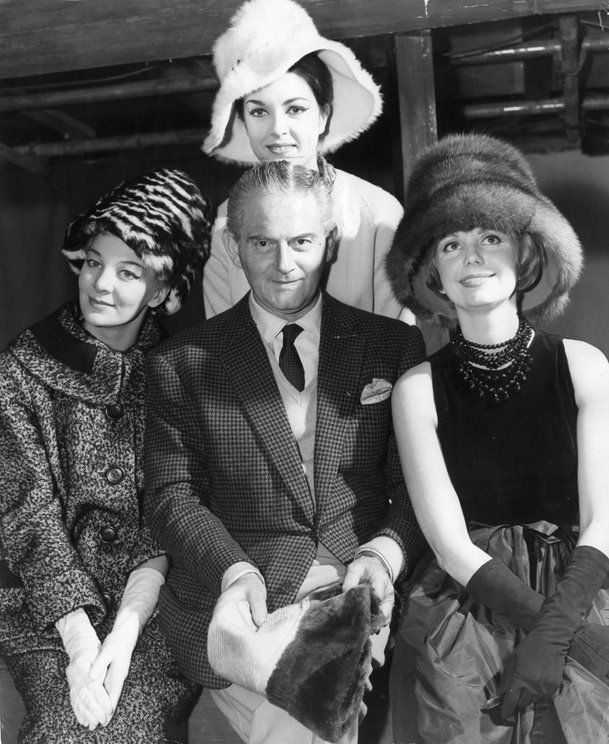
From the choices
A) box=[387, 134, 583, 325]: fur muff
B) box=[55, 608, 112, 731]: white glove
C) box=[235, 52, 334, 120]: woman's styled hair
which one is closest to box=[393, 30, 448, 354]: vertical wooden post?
box=[235, 52, 334, 120]: woman's styled hair

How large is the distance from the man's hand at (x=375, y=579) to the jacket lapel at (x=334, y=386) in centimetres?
17

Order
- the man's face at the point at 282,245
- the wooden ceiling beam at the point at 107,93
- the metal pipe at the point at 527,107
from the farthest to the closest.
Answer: the metal pipe at the point at 527,107 → the wooden ceiling beam at the point at 107,93 → the man's face at the point at 282,245

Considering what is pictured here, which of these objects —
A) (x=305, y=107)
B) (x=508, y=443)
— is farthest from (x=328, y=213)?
(x=508, y=443)

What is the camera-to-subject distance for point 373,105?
293 cm

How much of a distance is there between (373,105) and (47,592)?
1.64 meters

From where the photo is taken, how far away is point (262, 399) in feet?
8.26

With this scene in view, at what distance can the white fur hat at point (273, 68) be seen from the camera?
9.02ft

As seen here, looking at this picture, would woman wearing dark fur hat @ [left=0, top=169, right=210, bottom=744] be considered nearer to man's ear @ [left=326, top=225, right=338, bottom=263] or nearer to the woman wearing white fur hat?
the woman wearing white fur hat

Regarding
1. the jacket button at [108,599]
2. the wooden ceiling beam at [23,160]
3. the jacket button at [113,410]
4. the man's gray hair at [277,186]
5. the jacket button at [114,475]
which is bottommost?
the jacket button at [108,599]

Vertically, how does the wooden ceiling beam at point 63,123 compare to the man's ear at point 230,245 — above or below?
above

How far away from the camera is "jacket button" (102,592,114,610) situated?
2.60m

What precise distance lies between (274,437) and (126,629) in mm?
601

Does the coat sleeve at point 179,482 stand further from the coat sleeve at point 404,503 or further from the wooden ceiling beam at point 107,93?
the wooden ceiling beam at point 107,93

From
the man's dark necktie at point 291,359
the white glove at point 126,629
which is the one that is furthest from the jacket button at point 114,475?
the man's dark necktie at point 291,359
